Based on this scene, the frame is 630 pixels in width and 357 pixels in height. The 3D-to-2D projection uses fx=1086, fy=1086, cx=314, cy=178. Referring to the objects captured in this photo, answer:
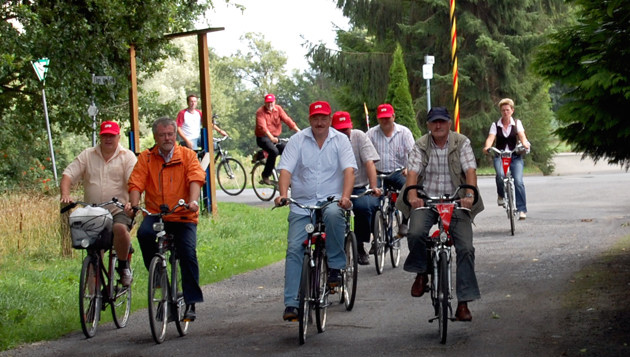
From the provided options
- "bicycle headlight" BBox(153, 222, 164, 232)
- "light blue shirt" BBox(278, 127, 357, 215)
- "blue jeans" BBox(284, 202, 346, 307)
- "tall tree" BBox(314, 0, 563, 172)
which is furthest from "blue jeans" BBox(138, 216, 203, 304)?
"tall tree" BBox(314, 0, 563, 172)

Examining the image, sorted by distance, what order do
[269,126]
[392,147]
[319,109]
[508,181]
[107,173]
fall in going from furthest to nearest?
[269,126] < [508,181] < [392,147] < [107,173] < [319,109]

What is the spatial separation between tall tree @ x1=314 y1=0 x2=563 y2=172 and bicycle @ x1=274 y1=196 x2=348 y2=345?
33604 millimetres

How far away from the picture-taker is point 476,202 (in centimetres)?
862

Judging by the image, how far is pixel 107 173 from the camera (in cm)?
994

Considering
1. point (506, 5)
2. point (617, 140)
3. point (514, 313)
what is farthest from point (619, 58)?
point (506, 5)

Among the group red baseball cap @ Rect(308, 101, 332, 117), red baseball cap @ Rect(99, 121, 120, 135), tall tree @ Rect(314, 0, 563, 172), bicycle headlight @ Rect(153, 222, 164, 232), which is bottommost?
bicycle headlight @ Rect(153, 222, 164, 232)

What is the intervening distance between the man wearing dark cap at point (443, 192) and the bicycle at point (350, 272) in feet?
2.73

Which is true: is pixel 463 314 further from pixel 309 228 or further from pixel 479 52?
pixel 479 52

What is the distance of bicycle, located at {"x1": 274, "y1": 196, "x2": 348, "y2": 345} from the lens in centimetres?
828

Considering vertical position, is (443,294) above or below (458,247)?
below

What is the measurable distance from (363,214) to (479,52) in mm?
32492

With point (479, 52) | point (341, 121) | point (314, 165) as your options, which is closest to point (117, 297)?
point (314, 165)

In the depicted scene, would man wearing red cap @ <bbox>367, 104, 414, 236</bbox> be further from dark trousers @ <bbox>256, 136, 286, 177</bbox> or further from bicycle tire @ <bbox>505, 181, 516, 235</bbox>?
dark trousers @ <bbox>256, 136, 286, 177</bbox>

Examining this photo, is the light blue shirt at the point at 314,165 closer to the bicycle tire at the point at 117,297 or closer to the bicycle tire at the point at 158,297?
the bicycle tire at the point at 158,297
